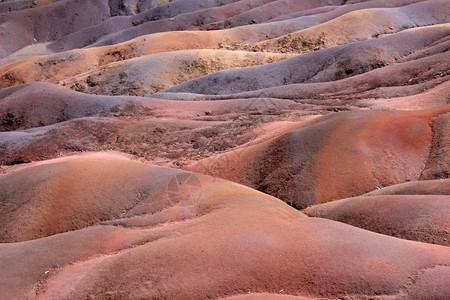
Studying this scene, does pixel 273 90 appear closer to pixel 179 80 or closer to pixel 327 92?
pixel 327 92

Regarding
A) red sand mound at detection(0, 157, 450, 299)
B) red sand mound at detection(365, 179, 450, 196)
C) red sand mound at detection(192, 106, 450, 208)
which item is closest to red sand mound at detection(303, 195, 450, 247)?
red sand mound at detection(365, 179, 450, 196)

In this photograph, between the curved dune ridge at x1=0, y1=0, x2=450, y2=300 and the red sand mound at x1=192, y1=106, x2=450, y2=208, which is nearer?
the curved dune ridge at x1=0, y1=0, x2=450, y2=300

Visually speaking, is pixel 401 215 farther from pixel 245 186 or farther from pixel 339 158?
pixel 339 158

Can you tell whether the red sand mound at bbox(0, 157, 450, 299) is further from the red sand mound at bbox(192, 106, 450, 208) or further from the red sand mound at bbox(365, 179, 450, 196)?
the red sand mound at bbox(192, 106, 450, 208)

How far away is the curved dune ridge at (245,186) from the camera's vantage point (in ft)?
15.9

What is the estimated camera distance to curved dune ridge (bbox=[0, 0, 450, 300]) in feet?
15.9

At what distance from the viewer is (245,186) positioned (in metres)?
8.44

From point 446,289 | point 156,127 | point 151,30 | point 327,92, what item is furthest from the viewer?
point 151,30

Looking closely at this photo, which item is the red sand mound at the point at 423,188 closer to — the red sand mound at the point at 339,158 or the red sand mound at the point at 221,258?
the red sand mound at the point at 339,158

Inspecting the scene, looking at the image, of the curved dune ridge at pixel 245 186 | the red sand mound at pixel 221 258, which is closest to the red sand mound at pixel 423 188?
the curved dune ridge at pixel 245 186

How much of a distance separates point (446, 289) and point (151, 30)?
39577 millimetres

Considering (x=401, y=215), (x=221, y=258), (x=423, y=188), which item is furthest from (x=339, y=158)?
(x=221, y=258)

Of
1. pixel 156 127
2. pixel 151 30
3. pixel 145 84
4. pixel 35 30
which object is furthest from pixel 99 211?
pixel 35 30

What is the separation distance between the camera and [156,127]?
1486 cm
